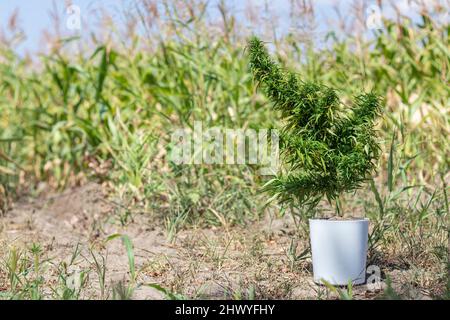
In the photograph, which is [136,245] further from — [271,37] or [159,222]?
[271,37]

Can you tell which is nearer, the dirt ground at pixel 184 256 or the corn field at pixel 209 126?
the dirt ground at pixel 184 256

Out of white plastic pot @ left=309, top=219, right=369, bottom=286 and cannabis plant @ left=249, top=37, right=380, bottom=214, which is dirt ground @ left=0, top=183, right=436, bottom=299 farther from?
cannabis plant @ left=249, top=37, right=380, bottom=214

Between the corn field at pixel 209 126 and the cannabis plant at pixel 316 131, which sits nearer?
the cannabis plant at pixel 316 131

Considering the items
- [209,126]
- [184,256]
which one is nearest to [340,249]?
[184,256]

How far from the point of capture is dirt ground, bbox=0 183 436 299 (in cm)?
192

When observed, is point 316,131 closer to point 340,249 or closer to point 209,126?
point 340,249

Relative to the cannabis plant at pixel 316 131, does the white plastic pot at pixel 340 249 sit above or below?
below

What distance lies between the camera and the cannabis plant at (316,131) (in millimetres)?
1923

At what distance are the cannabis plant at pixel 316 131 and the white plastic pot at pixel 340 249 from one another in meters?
0.13

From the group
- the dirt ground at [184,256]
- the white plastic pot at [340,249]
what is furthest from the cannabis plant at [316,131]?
the dirt ground at [184,256]

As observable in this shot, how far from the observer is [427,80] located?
3639mm

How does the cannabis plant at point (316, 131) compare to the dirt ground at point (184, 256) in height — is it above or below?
above

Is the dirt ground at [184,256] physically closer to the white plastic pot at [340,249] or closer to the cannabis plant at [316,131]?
the white plastic pot at [340,249]

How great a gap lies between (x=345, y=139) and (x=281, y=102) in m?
0.22
